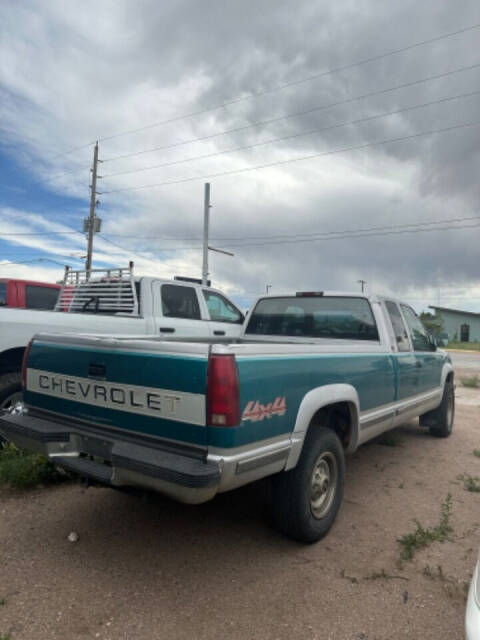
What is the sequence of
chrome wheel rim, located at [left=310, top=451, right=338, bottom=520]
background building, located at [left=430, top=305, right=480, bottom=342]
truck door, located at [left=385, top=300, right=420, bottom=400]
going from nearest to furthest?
chrome wheel rim, located at [left=310, top=451, right=338, bottom=520], truck door, located at [left=385, top=300, right=420, bottom=400], background building, located at [left=430, top=305, right=480, bottom=342]

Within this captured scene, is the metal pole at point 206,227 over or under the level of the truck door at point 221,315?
over

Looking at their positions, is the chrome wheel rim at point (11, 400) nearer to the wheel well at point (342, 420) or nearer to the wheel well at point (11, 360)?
the wheel well at point (11, 360)

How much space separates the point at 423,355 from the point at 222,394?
12.1ft

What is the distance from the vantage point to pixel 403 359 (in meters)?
4.82

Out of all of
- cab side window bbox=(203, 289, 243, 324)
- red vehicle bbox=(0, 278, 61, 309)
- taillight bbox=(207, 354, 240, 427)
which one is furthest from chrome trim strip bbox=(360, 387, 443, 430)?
red vehicle bbox=(0, 278, 61, 309)

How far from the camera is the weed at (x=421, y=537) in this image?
3301 millimetres

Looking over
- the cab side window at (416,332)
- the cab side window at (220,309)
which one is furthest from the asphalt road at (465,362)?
the cab side window at (416,332)

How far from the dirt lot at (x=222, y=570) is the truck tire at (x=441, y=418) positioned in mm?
2083

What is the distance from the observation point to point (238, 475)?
2.61 meters

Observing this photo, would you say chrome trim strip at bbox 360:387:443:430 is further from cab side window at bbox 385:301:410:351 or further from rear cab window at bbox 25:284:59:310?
rear cab window at bbox 25:284:59:310

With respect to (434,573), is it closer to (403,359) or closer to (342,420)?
(342,420)

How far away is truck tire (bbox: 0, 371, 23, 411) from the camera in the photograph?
477 cm

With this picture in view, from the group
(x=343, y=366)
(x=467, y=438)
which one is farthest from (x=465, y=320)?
(x=343, y=366)

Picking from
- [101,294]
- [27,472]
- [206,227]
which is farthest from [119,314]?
[206,227]
